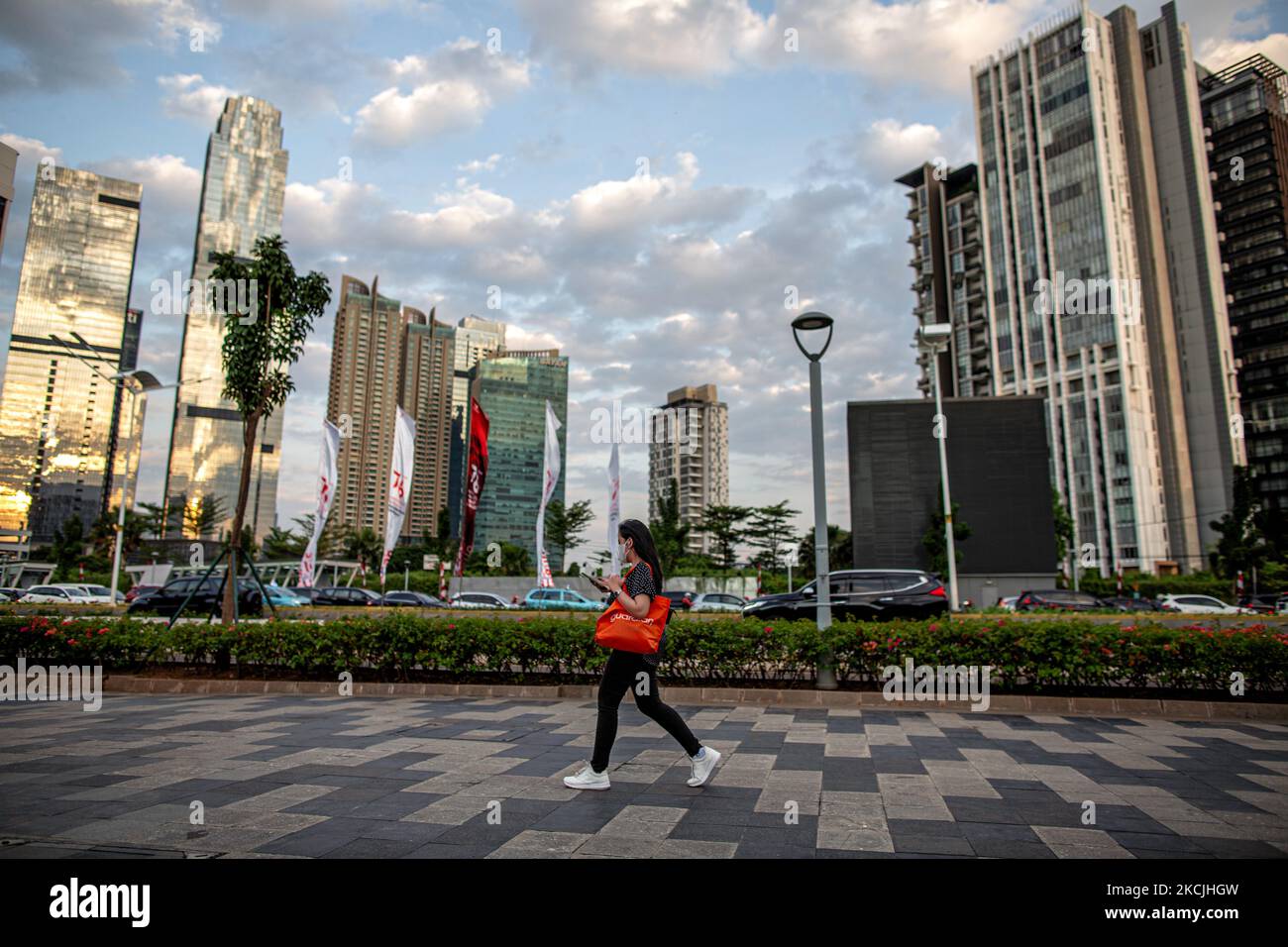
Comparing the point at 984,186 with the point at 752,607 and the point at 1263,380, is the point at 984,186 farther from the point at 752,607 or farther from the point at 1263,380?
the point at 752,607

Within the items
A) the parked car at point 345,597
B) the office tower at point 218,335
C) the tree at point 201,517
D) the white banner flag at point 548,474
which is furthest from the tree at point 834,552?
the office tower at point 218,335

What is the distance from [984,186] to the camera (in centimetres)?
9019

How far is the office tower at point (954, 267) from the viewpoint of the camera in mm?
90625

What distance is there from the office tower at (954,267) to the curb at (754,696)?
89.9 metres

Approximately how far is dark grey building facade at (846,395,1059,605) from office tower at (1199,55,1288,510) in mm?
67622

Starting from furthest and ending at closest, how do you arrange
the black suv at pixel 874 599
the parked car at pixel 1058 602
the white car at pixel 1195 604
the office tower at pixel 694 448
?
the office tower at pixel 694 448 < the white car at pixel 1195 604 < the parked car at pixel 1058 602 < the black suv at pixel 874 599

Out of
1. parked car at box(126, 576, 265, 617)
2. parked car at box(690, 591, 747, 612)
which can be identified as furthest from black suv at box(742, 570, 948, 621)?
parked car at box(126, 576, 265, 617)

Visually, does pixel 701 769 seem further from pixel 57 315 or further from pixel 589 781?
pixel 57 315

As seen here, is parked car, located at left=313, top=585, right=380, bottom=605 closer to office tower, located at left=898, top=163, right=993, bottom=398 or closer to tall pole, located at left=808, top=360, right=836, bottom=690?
tall pole, located at left=808, top=360, right=836, bottom=690

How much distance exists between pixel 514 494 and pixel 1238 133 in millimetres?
109251

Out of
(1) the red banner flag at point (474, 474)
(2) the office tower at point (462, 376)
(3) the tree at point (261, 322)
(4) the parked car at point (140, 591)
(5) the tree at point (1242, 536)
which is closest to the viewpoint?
(3) the tree at point (261, 322)

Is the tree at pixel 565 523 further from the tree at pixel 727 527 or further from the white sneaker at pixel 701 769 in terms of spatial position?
the white sneaker at pixel 701 769

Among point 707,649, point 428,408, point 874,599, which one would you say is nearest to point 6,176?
A: point 707,649
